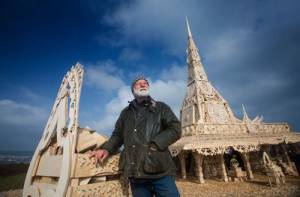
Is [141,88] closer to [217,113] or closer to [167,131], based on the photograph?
[167,131]

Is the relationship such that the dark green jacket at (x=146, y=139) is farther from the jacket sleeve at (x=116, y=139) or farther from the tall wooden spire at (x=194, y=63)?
the tall wooden spire at (x=194, y=63)

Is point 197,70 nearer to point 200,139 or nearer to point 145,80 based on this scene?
point 200,139

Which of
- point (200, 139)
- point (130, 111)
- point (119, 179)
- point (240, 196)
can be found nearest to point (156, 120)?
point (130, 111)

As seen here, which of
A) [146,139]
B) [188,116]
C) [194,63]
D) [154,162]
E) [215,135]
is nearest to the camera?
[154,162]

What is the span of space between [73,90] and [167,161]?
1525 millimetres

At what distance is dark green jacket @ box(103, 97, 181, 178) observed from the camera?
2.00 m

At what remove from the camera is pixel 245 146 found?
34.0 ft

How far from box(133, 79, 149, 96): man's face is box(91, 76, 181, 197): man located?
14 millimetres

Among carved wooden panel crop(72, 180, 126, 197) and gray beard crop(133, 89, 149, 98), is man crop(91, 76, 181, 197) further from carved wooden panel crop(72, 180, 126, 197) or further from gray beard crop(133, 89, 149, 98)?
carved wooden panel crop(72, 180, 126, 197)

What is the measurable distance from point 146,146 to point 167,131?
301mm

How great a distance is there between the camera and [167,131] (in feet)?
6.92

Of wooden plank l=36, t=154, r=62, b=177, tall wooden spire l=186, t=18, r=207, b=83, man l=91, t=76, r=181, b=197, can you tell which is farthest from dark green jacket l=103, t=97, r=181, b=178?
tall wooden spire l=186, t=18, r=207, b=83

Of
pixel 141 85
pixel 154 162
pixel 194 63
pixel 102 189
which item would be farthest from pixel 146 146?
pixel 194 63

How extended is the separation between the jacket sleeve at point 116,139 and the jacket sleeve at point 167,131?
601 millimetres
